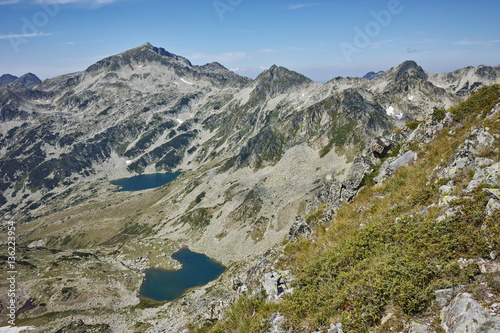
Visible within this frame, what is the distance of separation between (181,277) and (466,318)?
400ft

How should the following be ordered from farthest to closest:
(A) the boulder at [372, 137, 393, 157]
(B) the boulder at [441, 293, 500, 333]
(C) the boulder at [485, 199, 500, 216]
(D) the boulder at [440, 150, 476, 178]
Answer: (A) the boulder at [372, 137, 393, 157] < (D) the boulder at [440, 150, 476, 178] < (C) the boulder at [485, 199, 500, 216] < (B) the boulder at [441, 293, 500, 333]

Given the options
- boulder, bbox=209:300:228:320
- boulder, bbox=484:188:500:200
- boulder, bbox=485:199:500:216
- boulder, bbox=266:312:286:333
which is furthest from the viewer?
boulder, bbox=209:300:228:320

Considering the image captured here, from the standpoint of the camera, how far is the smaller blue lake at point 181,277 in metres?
103

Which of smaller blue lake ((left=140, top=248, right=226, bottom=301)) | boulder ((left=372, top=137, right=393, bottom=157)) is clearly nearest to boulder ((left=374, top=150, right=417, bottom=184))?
boulder ((left=372, top=137, right=393, bottom=157))

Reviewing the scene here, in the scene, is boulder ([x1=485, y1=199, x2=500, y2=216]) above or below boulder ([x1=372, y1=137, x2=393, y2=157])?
below

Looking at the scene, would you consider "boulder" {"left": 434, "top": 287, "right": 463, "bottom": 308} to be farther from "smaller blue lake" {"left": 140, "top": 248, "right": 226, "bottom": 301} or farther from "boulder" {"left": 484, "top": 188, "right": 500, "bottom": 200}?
"smaller blue lake" {"left": 140, "top": 248, "right": 226, "bottom": 301}

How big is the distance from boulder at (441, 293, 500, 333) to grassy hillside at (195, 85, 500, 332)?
33 centimetres

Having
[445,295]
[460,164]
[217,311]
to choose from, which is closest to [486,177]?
[460,164]

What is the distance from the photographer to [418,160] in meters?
21.2

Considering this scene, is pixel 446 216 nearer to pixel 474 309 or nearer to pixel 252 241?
pixel 474 309

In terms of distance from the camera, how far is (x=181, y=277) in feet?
376

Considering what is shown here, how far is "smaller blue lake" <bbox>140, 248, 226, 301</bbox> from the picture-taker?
103312 millimetres

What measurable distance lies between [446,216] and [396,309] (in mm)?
5021

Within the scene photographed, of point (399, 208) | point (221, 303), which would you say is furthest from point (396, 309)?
point (221, 303)
